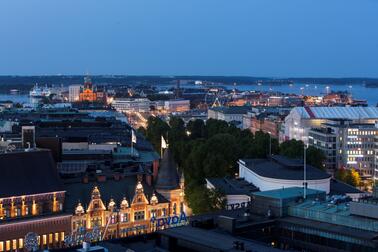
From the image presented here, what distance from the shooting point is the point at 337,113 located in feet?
608

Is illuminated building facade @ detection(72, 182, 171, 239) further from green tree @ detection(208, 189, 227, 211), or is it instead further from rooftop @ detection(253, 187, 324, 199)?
green tree @ detection(208, 189, 227, 211)

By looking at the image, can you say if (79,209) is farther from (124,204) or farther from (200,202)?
(200,202)

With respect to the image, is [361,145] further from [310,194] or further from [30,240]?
[30,240]

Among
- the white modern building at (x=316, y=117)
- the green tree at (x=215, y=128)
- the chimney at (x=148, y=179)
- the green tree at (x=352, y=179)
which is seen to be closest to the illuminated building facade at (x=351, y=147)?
the white modern building at (x=316, y=117)

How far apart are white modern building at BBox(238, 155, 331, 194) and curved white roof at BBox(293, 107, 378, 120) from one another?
224 ft

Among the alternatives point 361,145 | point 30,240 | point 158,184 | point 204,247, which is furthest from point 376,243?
point 361,145

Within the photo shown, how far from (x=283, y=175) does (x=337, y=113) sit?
84118 millimetres

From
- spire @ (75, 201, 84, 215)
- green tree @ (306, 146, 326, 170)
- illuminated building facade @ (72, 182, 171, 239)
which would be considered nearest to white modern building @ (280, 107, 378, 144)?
green tree @ (306, 146, 326, 170)

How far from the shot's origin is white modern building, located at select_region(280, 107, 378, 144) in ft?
589

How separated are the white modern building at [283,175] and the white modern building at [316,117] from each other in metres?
61.5

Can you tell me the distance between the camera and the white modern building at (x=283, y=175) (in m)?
103

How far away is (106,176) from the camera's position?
8450 centimetres

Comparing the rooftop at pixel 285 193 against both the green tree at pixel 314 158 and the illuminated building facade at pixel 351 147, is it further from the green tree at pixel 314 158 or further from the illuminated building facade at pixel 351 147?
the illuminated building facade at pixel 351 147

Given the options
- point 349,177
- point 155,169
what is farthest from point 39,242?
point 349,177
